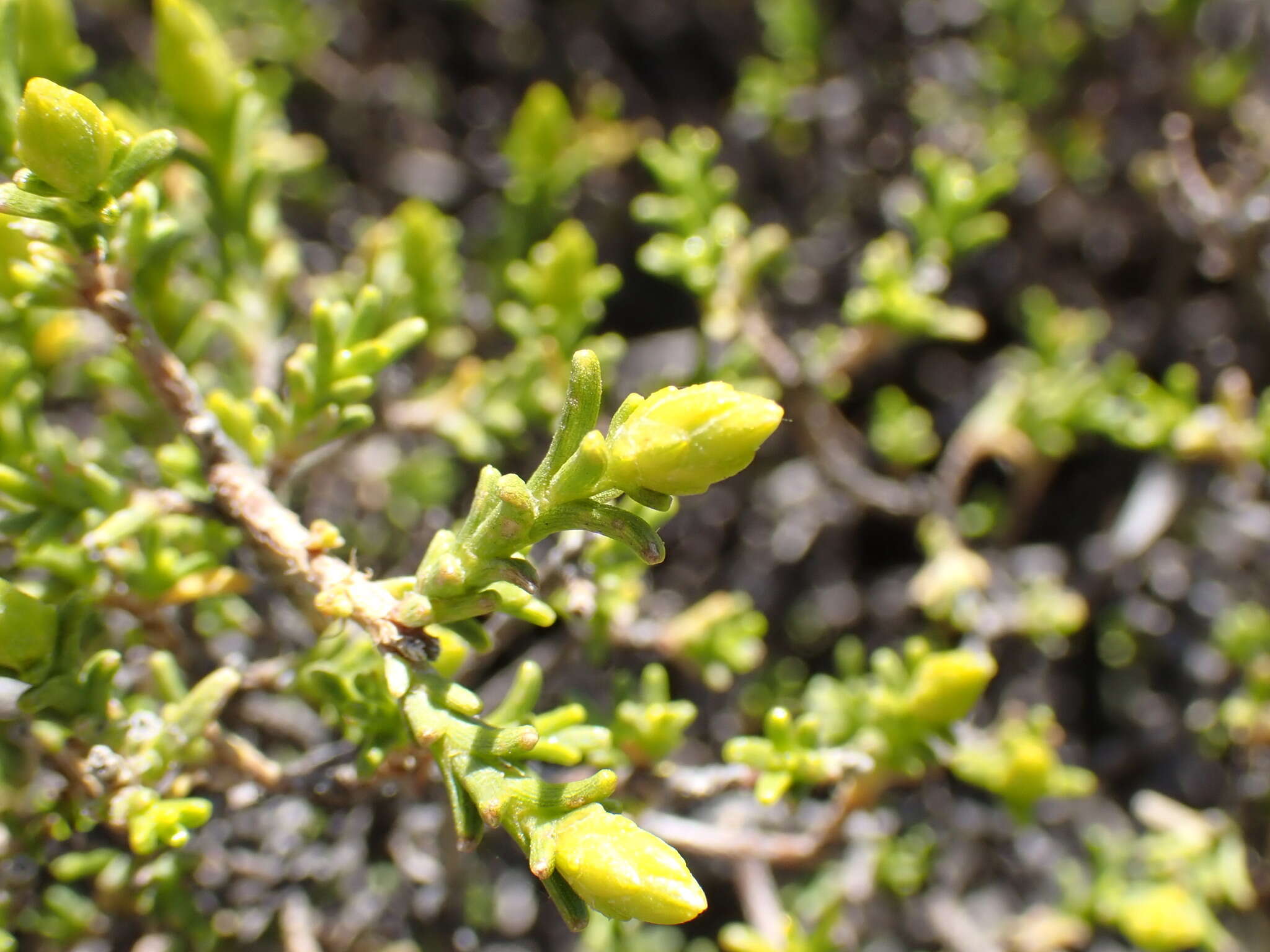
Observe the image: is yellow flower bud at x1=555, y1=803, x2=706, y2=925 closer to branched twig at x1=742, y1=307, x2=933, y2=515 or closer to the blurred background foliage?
the blurred background foliage

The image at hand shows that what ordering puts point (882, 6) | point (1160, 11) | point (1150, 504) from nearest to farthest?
point (1150, 504) → point (1160, 11) → point (882, 6)

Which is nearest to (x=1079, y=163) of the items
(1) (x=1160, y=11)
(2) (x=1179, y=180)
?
(2) (x=1179, y=180)

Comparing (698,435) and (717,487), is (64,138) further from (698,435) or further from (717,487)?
(717,487)

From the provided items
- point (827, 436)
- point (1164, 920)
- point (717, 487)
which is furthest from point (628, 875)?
point (717, 487)

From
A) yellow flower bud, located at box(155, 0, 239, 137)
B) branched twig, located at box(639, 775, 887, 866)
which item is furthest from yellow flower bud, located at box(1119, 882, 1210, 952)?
yellow flower bud, located at box(155, 0, 239, 137)

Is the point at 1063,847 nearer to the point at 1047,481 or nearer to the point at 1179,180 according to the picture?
the point at 1047,481

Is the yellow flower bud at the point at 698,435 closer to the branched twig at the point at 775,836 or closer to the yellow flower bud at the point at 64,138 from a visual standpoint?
the yellow flower bud at the point at 64,138
